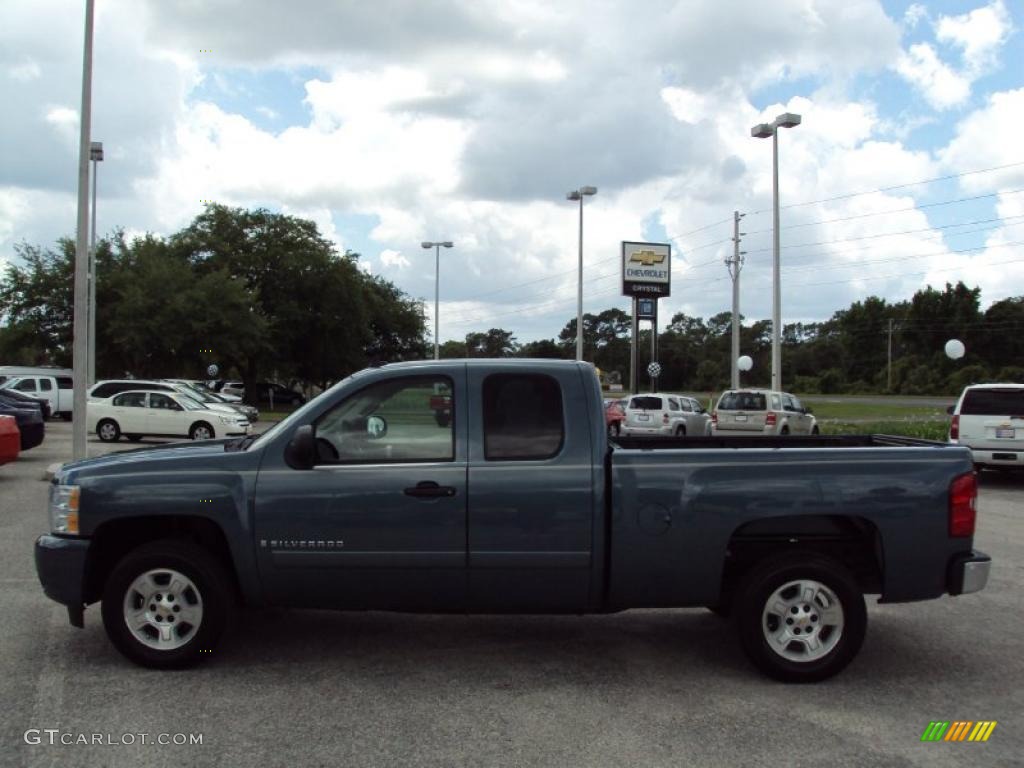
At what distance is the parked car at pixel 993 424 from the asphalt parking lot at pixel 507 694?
31.4 ft

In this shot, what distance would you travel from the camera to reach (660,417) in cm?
2877

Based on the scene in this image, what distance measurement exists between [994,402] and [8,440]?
1586 centimetres

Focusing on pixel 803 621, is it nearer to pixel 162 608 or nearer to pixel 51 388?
pixel 162 608

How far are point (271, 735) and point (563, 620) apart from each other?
267cm

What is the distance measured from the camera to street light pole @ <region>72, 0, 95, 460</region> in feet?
46.8

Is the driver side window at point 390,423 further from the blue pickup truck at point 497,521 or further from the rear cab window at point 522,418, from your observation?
the rear cab window at point 522,418

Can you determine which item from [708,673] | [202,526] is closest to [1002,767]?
[708,673]

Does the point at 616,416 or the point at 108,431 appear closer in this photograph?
the point at 108,431

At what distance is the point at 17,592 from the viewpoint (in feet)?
23.4

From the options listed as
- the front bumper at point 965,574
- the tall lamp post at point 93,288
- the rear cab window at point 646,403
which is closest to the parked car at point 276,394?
the tall lamp post at point 93,288

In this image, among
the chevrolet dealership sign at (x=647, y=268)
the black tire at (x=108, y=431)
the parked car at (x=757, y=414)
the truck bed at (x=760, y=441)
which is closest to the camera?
the truck bed at (x=760, y=441)

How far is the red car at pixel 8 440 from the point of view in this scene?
13414 mm

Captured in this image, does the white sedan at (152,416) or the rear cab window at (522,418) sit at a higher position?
the rear cab window at (522,418)

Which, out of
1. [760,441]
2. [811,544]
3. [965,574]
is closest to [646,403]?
[760,441]
